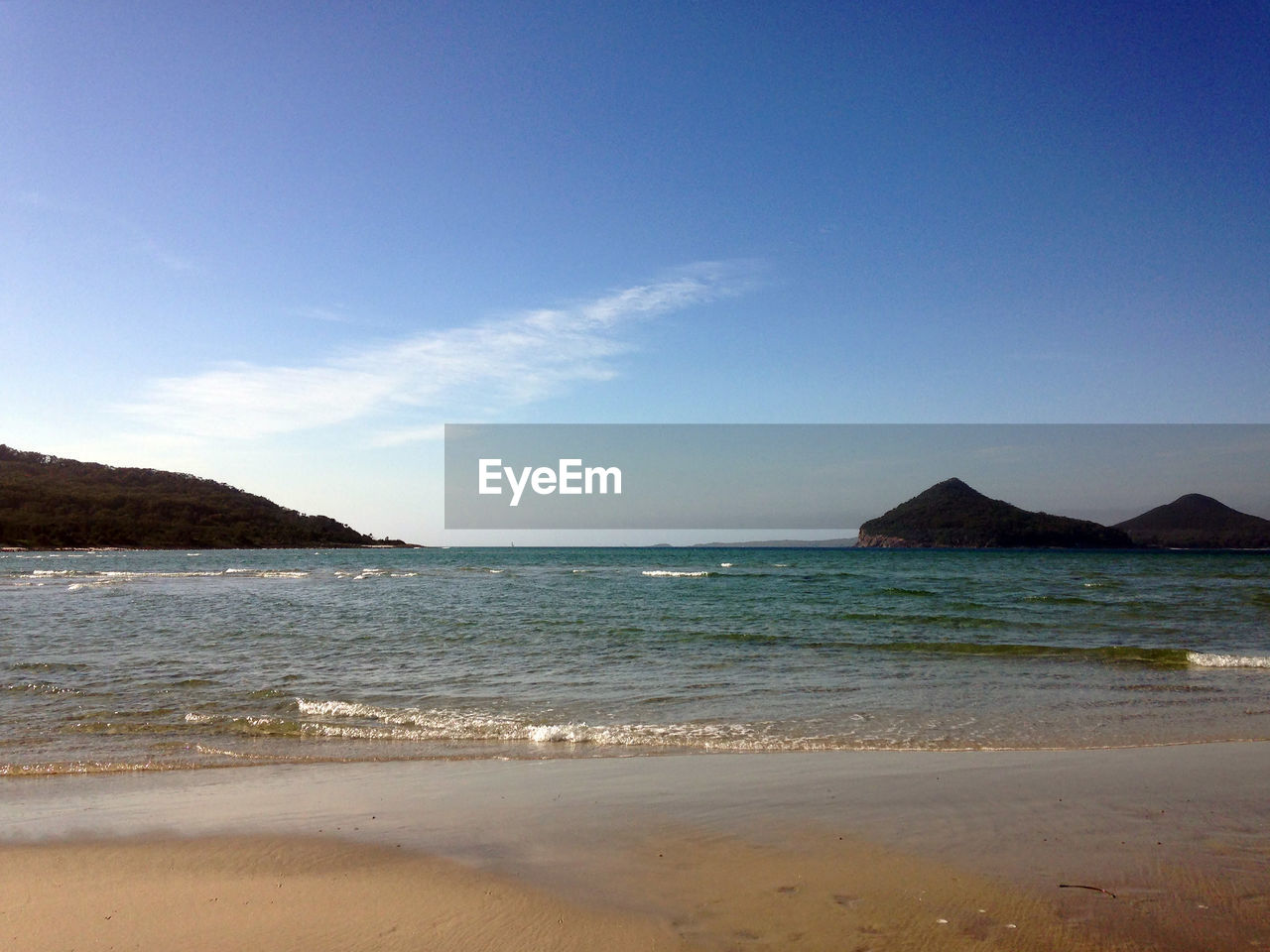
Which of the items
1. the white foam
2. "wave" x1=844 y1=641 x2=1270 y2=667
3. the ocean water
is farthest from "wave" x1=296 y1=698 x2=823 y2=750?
the white foam

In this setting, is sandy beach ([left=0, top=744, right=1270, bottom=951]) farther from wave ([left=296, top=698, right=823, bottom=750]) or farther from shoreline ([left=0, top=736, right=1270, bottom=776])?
wave ([left=296, top=698, right=823, bottom=750])

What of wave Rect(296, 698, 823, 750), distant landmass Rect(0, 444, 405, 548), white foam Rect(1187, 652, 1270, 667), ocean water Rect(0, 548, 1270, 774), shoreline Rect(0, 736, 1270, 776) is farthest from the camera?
distant landmass Rect(0, 444, 405, 548)

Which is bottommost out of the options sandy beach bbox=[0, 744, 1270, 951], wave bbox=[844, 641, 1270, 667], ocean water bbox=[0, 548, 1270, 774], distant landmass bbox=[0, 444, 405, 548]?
wave bbox=[844, 641, 1270, 667]

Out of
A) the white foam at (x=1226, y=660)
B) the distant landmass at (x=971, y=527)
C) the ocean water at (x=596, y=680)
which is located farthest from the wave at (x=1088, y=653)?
the distant landmass at (x=971, y=527)

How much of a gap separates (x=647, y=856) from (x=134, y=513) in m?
149

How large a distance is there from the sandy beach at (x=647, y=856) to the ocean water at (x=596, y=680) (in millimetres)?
1314

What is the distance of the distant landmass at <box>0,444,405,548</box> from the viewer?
11638 cm

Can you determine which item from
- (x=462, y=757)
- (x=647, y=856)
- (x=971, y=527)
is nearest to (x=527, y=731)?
(x=462, y=757)

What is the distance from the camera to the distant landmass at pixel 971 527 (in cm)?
15425

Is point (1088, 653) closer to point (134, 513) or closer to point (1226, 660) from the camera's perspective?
point (1226, 660)

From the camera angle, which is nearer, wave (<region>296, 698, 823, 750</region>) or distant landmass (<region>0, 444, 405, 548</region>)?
wave (<region>296, 698, 823, 750</region>)

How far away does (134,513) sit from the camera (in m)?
130

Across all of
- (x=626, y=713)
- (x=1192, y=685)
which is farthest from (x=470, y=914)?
(x=1192, y=685)

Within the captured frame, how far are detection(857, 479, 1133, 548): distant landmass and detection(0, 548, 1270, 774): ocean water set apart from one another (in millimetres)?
138737
